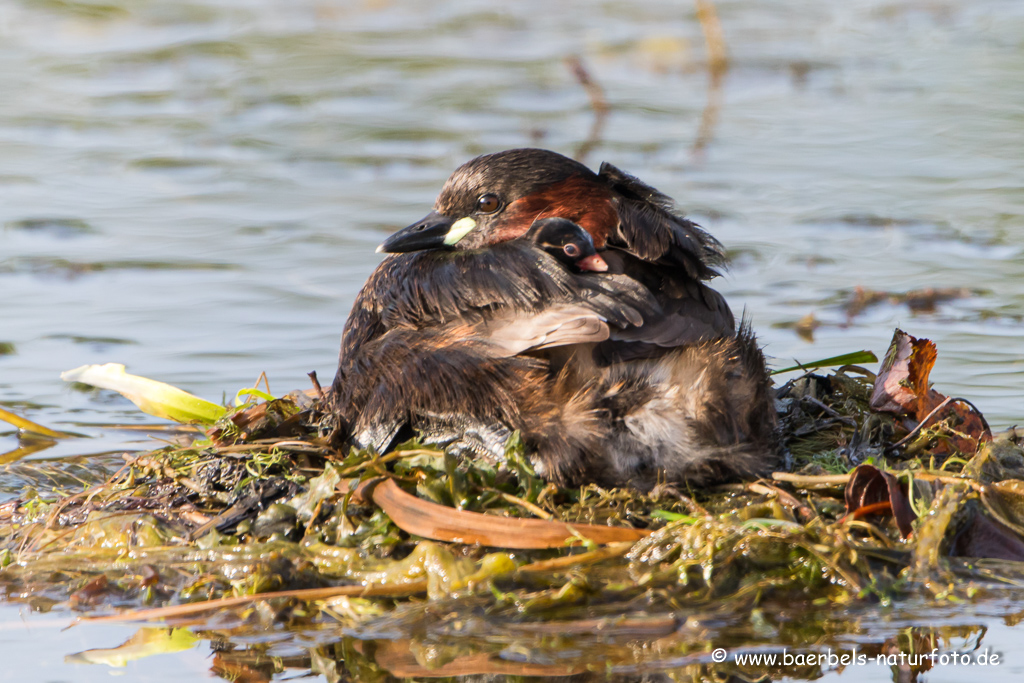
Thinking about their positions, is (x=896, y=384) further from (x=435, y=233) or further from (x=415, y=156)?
(x=415, y=156)

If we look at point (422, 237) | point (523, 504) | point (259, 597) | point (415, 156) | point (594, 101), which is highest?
point (594, 101)

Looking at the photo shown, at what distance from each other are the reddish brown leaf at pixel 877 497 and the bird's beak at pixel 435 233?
5.34ft

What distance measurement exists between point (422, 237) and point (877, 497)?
175cm

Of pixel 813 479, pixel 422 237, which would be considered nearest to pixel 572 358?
pixel 813 479

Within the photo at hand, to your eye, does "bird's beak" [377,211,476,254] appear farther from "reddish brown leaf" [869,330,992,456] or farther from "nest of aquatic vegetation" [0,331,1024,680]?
"reddish brown leaf" [869,330,992,456]

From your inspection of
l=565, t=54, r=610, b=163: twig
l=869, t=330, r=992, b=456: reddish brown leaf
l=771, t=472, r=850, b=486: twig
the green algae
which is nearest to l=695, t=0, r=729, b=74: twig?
l=565, t=54, r=610, b=163: twig

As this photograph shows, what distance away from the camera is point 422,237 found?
455cm

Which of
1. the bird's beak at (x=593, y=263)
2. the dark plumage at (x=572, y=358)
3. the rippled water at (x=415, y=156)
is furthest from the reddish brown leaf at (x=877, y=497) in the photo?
the rippled water at (x=415, y=156)

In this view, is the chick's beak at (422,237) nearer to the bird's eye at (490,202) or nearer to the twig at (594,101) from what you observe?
the bird's eye at (490,202)

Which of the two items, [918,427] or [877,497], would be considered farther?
[918,427]

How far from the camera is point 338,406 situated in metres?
4.16

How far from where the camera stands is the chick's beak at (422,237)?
4465mm

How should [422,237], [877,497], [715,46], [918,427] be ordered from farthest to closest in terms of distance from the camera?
[715,46]
[422,237]
[918,427]
[877,497]

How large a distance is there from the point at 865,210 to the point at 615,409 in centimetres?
484
